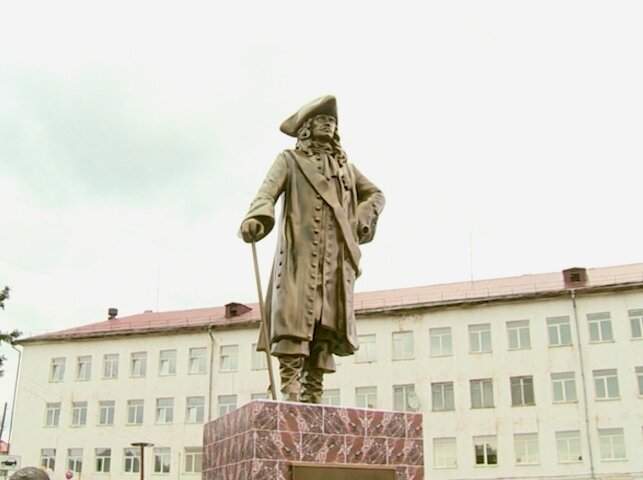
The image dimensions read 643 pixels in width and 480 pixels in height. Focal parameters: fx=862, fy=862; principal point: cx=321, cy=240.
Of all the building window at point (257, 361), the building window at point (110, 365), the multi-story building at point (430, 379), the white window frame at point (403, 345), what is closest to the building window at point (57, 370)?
the multi-story building at point (430, 379)

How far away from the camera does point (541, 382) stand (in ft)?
128

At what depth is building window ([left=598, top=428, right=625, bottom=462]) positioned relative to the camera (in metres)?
36.7

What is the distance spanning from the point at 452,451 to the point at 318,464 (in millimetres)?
35041

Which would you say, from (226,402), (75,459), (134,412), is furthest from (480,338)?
(75,459)

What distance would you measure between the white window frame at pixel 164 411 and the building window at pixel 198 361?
78.7 inches

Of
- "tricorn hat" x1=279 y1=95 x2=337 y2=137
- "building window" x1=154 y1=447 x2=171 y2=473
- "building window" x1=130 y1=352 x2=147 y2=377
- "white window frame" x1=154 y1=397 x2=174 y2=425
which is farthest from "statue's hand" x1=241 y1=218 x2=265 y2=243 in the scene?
"building window" x1=130 y1=352 x2=147 y2=377

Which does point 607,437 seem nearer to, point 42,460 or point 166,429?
point 166,429

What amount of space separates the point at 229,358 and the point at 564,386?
56.3ft

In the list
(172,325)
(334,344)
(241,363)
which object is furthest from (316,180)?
(172,325)

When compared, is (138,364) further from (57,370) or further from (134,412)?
(57,370)

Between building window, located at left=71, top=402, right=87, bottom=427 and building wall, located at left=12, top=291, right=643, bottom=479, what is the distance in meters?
0.34

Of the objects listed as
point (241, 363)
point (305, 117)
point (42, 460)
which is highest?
point (241, 363)

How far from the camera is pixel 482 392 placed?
131 ft

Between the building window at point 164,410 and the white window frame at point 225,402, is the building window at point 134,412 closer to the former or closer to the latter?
the building window at point 164,410
